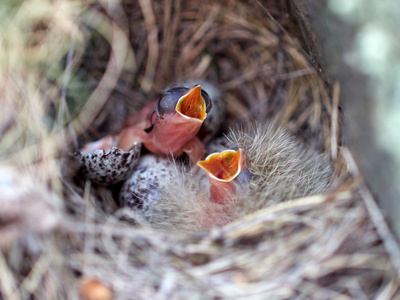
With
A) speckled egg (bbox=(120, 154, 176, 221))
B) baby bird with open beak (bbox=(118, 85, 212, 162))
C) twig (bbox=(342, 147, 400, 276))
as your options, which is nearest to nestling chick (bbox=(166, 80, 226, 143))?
baby bird with open beak (bbox=(118, 85, 212, 162))

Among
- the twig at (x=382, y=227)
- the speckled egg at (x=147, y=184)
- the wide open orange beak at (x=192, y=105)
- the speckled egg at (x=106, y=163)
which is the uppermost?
the wide open orange beak at (x=192, y=105)

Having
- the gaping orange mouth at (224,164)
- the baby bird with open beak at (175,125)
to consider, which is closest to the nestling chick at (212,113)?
the baby bird with open beak at (175,125)

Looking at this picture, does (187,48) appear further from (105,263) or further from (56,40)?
(105,263)

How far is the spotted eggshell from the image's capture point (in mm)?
1435

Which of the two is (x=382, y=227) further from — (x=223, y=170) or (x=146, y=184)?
(x=146, y=184)

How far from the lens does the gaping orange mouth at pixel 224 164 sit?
4.21ft

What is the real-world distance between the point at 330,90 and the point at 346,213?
0.48 m

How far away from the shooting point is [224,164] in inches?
53.4

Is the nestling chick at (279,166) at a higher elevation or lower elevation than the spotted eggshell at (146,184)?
higher

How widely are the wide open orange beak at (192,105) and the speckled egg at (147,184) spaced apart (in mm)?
188

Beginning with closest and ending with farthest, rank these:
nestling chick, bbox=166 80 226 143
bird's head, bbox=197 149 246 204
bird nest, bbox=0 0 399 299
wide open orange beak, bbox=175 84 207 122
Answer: bird nest, bbox=0 0 399 299, bird's head, bbox=197 149 246 204, wide open orange beak, bbox=175 84 207 122, nestling chick, bbox=166 80 226 143

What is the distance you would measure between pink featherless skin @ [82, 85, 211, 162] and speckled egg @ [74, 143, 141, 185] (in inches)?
2.7

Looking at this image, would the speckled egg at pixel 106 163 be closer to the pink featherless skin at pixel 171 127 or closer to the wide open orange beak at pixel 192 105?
Result: the pink featherless skin at pixel 171 127

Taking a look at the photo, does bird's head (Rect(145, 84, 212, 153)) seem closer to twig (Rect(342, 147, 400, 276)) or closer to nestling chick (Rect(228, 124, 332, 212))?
nestling chick (Rect(228, 124, 332, 212))
